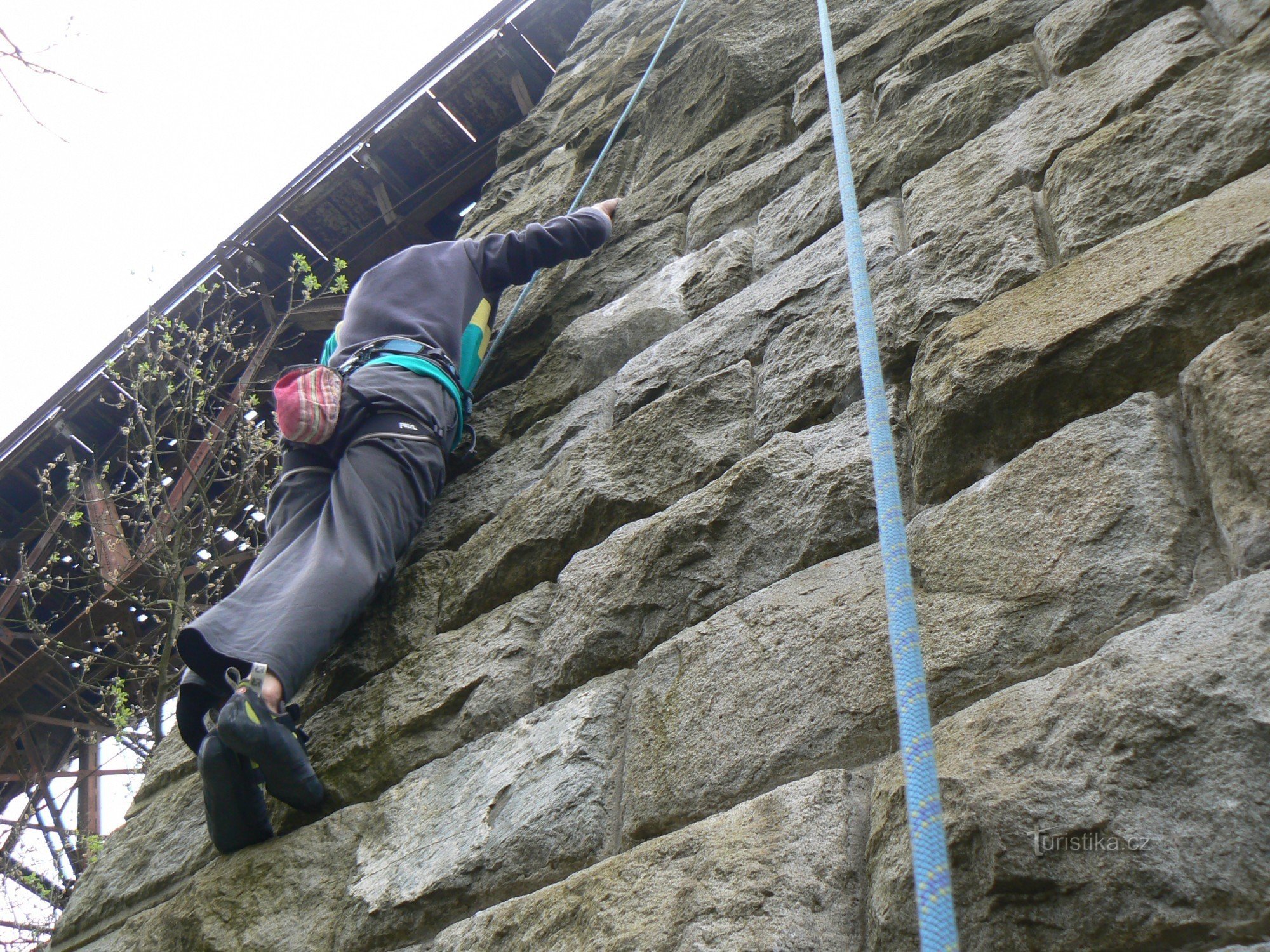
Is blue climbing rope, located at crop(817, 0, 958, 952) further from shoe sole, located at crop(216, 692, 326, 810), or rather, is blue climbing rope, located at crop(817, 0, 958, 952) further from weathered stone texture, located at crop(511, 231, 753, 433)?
shoe sole, located at crop(216, 692, 326, 810)

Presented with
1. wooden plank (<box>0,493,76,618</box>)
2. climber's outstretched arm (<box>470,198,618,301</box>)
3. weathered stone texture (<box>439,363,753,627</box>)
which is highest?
wooden plank (<box>0,493,76,618</box>)

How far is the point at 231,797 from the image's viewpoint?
5.86ft

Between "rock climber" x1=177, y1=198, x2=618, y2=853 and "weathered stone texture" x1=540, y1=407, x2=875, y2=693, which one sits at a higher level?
"rock climber" x1=177, y1=198, x2=618, y2=853

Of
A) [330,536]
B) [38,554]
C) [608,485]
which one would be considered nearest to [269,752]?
[330,536]

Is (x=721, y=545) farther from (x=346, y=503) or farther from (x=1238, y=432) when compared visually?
(x=346, y=503)

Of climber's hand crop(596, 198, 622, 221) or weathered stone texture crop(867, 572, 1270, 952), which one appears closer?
weathered stone texture crop(867, 572, 1270, 952)

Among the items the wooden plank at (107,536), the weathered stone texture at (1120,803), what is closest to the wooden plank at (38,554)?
the wooden plank at (107,536)

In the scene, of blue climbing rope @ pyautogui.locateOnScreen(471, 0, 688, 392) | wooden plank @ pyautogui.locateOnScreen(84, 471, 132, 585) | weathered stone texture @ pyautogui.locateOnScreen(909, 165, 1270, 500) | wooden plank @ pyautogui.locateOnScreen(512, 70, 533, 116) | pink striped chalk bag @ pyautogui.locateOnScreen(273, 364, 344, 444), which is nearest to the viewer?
weathered stone texture @ pyautogui.locateOnScreen(909, 165, 1270, 500)

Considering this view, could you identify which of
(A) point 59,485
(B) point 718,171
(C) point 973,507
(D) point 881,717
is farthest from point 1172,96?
(A) point 59,485

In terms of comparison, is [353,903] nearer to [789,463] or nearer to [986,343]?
[789,463]

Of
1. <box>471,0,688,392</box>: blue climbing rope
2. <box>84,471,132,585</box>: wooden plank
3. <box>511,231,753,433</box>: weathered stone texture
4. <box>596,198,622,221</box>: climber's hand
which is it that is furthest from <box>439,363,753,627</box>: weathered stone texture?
<box>84,471,132,585</box>: wooden plank

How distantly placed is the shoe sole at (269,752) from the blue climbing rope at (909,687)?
3.67 ft

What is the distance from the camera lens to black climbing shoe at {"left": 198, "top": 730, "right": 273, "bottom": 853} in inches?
70.1

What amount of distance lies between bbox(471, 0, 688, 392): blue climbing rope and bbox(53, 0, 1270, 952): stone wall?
0.48 meters
